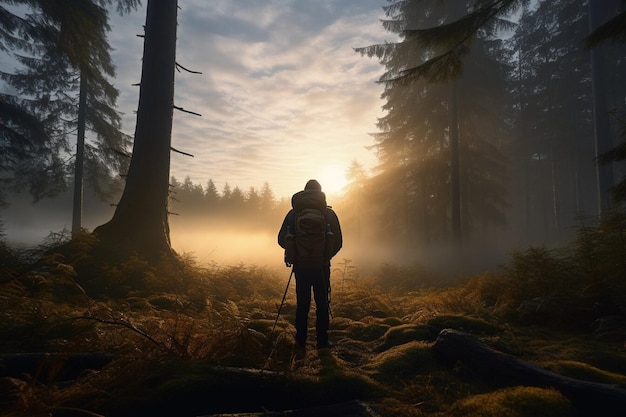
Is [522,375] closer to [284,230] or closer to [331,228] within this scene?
[331,228]

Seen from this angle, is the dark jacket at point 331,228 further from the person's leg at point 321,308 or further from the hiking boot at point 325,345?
the hiking boot at point 325,345

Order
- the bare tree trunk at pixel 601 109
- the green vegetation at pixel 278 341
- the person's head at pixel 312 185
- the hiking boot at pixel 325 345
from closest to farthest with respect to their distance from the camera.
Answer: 1. the green vegetation at pixel 278 341
2. the hiking boot at pixel 325 345
3. the person's head at pixel 312 185
4. the bare tree trunk at pixel 601 109

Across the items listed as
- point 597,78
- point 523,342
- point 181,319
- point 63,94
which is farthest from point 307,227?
point 63,94

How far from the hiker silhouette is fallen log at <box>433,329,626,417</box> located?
1.49 meters

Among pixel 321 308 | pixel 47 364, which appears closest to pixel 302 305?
pixel 321 308

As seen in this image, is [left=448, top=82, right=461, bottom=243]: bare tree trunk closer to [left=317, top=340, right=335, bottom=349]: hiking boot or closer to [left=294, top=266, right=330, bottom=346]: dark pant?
[left=294, top=266, right=330, bottom=346]: dark pant

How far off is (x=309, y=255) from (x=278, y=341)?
1272 mm

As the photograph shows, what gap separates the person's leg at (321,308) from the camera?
14.3 feet

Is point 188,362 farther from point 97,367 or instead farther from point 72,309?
point 72,309

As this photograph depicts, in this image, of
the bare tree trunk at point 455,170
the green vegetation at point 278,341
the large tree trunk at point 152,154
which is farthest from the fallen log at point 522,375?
the bare tree trunk at point 455,170

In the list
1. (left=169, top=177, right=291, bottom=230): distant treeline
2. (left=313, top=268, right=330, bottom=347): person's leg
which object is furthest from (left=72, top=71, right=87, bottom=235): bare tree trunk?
(left=169, top=177, right=291, bottom=230): distant treeline

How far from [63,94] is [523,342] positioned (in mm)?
25088

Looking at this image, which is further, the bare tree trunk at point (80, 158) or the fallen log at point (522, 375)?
the bare tree trunk at point (80, 158)

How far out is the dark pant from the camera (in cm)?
435
